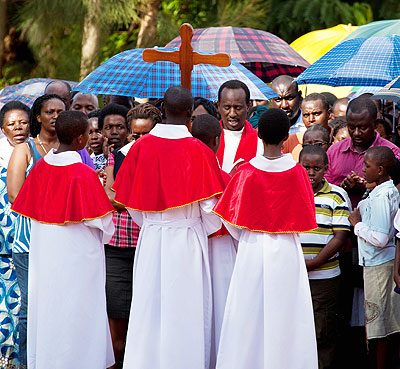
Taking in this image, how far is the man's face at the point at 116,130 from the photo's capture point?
316 inches

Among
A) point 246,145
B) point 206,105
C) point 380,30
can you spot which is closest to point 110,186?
point 246,145

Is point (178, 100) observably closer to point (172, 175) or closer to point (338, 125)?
point (172, 175)

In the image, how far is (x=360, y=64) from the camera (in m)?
9.17

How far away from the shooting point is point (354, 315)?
7965 mm

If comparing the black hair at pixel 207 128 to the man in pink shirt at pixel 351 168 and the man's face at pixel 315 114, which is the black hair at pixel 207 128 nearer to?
the man in pink shirt at pixel 351 168

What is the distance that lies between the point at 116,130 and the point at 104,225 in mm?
1571

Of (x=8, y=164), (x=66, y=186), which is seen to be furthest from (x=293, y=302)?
(x=8, y=164)

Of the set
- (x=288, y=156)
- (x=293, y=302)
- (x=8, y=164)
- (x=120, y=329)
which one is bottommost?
(x=120, y=329)

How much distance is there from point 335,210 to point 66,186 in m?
2.37

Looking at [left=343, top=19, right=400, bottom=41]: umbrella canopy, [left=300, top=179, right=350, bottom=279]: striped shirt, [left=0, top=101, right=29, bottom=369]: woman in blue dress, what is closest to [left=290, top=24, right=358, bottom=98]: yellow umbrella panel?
[left=343, top=19, right=400, bottom=41]: umbrella canopy

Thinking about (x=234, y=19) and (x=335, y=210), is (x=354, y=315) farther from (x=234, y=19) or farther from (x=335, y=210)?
(x=234, y=19)

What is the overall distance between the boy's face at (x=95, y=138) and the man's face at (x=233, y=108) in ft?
6.17

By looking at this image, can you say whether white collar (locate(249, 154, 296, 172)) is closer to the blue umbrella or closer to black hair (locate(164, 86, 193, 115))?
black hair (locate(164, 86, 193, 115))

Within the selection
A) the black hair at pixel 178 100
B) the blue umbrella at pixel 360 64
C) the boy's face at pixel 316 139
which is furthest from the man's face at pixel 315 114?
the black hair at pixel 178 100
